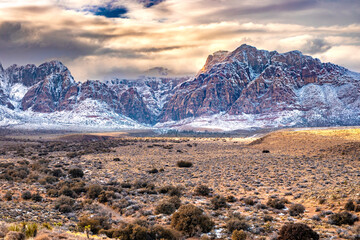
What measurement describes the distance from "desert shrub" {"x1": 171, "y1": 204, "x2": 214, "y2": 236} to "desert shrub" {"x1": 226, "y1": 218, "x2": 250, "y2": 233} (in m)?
0.85

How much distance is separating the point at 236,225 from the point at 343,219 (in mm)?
4876

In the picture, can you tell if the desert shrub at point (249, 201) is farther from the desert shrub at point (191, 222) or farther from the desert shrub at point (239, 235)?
the desert shrub at point (239, 235)

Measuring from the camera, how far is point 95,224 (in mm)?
13000

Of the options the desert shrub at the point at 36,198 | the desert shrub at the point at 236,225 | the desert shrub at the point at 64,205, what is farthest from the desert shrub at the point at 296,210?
the desert shrub at the point at 36,198

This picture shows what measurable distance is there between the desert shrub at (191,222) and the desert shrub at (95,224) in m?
3.14

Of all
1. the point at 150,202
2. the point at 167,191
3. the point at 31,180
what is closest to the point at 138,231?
the point at 150,202

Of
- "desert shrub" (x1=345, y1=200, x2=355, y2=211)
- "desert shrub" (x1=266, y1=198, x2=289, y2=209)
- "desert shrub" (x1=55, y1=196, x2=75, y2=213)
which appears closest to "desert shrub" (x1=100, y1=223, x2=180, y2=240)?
"desert shrub" (x1=55, y1=196, x2=75, y2=213)

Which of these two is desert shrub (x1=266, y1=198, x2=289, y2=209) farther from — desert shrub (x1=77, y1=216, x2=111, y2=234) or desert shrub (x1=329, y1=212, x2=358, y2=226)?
desert shrub (x1=77, y1=216, x2=111, y2=234)

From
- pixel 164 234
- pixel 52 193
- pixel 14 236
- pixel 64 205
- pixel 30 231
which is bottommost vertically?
pixel 52 193

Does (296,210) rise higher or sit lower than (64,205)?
lower

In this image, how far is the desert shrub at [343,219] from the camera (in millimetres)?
12880

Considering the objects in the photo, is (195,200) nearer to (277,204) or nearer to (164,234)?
(277,204)

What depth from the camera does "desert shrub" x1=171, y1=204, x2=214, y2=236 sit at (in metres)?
12.6

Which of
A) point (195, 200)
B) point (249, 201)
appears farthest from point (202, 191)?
point (249, 201)
